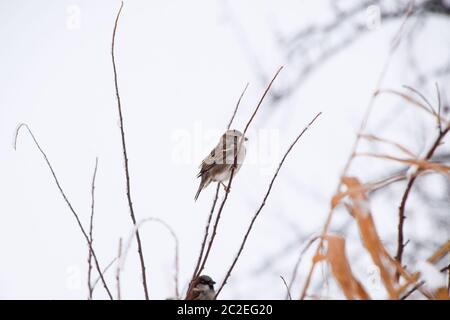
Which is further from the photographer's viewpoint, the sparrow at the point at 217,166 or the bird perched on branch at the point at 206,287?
the sparrow at the point at 217,166

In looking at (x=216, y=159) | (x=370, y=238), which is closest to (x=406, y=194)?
(x=370, y=238)

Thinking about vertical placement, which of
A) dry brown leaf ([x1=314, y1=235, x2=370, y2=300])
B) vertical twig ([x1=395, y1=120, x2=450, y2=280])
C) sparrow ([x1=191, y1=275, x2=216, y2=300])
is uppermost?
sparrow ([x1=191, y1=275, x2=216, y2=300])

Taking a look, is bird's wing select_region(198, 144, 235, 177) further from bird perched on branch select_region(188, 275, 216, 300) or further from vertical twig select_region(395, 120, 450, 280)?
vertical twig select_region(395, 120, 450, 280)

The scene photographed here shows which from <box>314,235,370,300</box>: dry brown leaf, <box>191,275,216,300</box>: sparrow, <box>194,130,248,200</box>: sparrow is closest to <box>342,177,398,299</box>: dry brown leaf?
<box>314,235,370,300</box>: dry brown leaf

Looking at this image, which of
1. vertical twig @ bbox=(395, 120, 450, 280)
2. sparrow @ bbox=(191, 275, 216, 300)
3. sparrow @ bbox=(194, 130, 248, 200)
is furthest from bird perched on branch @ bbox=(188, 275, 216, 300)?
sparrow @ bbox=(194, 130, 248, 200)

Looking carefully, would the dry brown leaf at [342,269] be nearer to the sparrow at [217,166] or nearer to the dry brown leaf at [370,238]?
the dry brown leaf at [370,238]

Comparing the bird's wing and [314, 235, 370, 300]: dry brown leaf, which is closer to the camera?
[314, 235, 370, 300]: dry brown leaf

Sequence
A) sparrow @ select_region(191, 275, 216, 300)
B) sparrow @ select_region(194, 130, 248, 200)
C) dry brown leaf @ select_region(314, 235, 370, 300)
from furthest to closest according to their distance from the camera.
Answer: sparrow @ select_region(194, 130, 248, 200)
sparrow @ select_region(191, 275, 216, 300)
dry brown leaf @ select_region(314, 235, 370, 300)

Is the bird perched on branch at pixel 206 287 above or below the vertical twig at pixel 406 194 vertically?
above

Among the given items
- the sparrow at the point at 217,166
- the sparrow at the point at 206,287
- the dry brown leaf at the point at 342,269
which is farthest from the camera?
the sparrow at the point at 217,166

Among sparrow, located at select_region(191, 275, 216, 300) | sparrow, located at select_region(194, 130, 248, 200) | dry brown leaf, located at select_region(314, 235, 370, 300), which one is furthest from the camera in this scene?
sparrow, located at select_region(194, 130, 248, 200)

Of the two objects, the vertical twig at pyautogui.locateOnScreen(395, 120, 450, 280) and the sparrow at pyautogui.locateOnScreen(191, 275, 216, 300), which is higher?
the sparrow at pyautogui.locateOnScreen(191, 275, 216, 300)

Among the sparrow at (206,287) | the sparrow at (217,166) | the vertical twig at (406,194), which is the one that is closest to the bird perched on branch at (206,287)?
the sparrow at (206,287)
